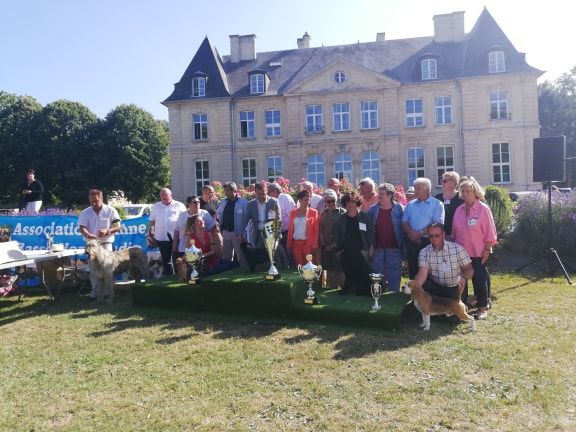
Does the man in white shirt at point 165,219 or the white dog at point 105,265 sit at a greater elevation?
the man in white shirt at point 165,219

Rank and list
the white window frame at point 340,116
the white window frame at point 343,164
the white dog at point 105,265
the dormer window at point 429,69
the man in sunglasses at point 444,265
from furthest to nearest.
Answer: the white window frame at point 343,164 → the white window frame at point 340,116 → the dormer window at point 429,69 → the white dog at point 105,265 → the man in sunglasses at point 444,265

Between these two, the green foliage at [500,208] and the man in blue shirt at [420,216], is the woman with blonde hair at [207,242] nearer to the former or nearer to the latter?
the man in blue shirt at [420,216]

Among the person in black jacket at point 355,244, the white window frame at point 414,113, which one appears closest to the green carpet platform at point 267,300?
the person in black jacket at point 355,244

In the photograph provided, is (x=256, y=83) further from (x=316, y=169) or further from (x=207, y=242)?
(x=207, y=242)

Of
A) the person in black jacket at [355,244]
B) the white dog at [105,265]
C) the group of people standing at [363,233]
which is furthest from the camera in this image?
the white dog at [105,265]

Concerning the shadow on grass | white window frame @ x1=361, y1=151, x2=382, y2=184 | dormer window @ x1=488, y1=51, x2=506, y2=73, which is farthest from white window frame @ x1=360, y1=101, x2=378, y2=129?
the shadow on grass

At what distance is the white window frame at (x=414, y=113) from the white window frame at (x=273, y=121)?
8.18m

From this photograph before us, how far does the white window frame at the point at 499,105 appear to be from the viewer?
28109 millimetres

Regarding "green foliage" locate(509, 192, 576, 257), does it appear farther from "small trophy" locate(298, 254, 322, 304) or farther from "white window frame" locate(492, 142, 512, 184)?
"white window frame" locate(492, 142, 512, 184)

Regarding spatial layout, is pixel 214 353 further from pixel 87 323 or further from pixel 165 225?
pixel 165 225

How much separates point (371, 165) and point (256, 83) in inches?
363

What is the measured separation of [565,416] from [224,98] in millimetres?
29422

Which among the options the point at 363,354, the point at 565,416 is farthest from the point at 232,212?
the point at 565,416

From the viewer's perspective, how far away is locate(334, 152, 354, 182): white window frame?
A: 29.9 m
